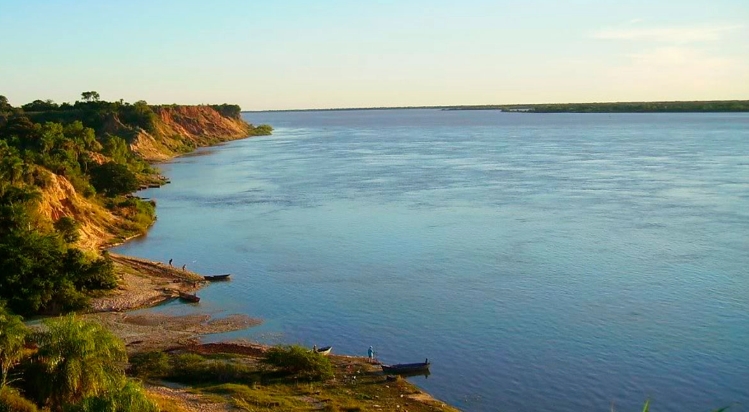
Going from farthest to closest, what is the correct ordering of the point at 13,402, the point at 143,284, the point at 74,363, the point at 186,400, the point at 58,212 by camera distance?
1. the point at 58,212
2. the point at 143,284
3. the point at 186,400
4. the point at 74,363
5. the point at 13,402

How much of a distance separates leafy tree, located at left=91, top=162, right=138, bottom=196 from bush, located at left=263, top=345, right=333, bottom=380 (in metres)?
45.3

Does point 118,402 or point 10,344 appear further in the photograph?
point 10,344

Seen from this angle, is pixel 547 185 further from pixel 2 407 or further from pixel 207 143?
pixel 207 143

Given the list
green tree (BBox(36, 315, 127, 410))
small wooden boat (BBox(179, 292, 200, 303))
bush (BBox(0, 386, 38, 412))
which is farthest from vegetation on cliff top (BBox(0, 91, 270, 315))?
bush (BBox(0, 386, 38, 412))

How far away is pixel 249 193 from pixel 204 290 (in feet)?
137

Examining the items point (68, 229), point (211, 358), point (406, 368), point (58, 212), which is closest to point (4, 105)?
point (58, 212)

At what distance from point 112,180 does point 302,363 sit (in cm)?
4733

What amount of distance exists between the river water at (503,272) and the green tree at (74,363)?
12.6m

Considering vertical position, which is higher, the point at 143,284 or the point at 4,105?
the point at 4,105

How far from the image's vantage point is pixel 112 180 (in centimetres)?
7288

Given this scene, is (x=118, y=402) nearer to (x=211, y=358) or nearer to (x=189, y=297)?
(x=211, y=358)

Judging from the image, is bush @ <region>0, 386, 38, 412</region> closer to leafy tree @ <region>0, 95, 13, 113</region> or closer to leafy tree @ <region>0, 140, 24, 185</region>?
leafy tree @ <region>0, 140, 24, 185</region>

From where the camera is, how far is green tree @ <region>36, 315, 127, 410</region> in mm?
23172

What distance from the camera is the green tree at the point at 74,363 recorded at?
912 inches
